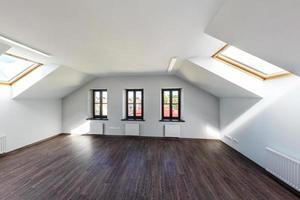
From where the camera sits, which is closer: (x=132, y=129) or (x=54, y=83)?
(x=54, y=83)

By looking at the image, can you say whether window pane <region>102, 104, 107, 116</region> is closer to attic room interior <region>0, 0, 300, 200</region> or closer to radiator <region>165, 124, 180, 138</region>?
attic room interior <region>0, 0, 300, 200</region>

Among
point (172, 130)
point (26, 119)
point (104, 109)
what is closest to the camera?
point (26, 119)

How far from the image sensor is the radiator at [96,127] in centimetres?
572

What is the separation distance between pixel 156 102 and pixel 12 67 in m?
4.47

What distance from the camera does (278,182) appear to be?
2551 mm

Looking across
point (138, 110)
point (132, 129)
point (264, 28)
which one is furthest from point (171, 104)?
point (264, 28)

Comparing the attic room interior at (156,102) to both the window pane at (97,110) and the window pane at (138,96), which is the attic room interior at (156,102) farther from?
the window pane at (97,110)

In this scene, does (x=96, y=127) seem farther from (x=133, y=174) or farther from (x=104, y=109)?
(x=133, y=174)

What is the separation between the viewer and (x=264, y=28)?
1.46 m

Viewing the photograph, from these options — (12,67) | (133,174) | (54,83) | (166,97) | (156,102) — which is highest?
(12,67)

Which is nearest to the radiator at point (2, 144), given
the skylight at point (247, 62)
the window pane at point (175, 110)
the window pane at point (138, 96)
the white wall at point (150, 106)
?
the white wall at point (150, 106)

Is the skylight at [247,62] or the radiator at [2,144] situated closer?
the skylight at [247,62]

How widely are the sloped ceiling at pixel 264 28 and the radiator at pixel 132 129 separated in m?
4.36

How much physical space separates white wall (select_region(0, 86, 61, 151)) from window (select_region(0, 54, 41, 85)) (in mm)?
259
